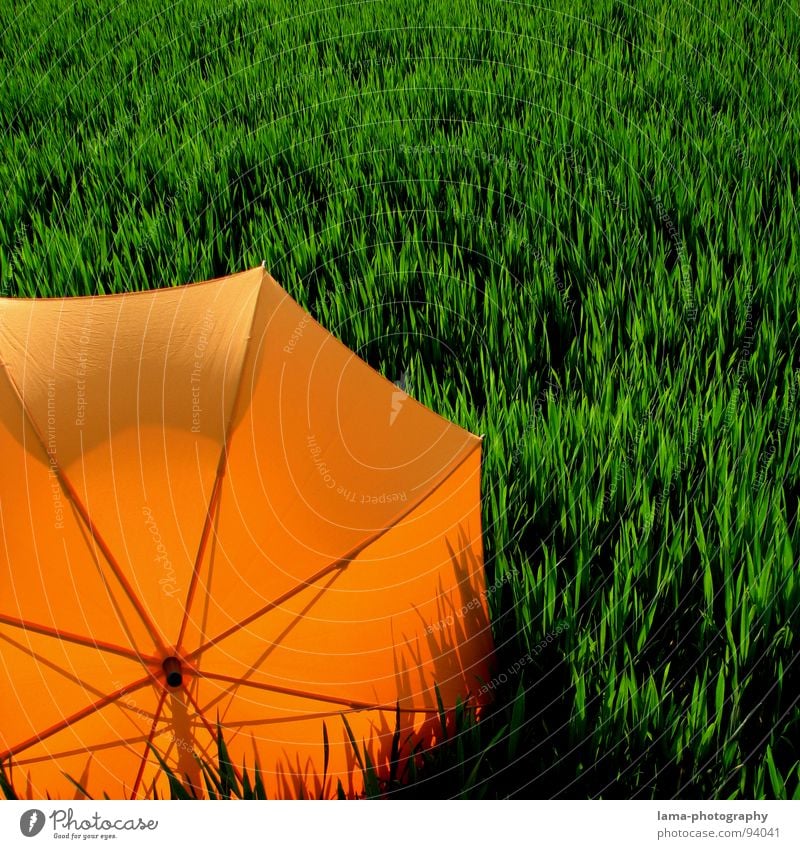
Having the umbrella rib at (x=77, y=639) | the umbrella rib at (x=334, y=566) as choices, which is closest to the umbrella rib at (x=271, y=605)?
the umbrella rib at (x=334, y=566)

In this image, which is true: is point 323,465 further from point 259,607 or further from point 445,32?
point 445,32

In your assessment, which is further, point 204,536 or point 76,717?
point 204,536

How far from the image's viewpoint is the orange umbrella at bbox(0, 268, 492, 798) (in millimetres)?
1268

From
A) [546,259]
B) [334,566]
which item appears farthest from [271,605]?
[546,259]

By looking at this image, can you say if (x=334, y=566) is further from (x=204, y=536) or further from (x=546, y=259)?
(x=546, y=259)

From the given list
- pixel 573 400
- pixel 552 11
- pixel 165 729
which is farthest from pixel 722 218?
pixel 552 11

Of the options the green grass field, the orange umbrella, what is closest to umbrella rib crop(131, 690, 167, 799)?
the orange umbrella

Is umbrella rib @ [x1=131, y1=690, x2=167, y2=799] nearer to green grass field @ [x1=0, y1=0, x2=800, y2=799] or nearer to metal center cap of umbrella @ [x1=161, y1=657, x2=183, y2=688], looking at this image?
metal center cap of umbrella @ [x1=161, y1=657, x2=183, y2=688]

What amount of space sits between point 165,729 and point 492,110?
360 cm

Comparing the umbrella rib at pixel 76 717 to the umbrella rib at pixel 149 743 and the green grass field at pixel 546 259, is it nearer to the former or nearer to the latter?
the umbrella rib at pixel 149 743

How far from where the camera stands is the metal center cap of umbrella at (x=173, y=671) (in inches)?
50.4

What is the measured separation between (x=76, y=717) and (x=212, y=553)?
352 mm

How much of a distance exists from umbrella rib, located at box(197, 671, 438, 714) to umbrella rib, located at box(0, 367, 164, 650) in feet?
0.40

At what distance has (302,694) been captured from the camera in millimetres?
1299
